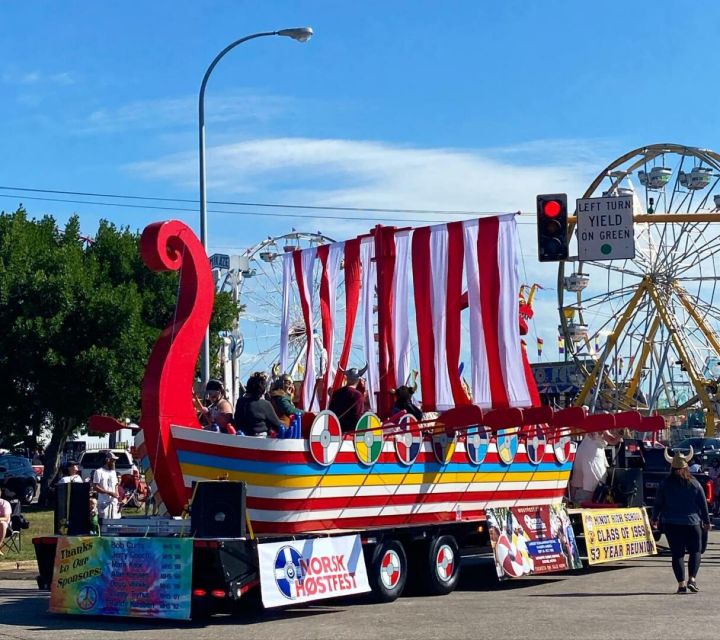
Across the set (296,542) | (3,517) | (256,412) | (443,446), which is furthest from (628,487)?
(3,517)

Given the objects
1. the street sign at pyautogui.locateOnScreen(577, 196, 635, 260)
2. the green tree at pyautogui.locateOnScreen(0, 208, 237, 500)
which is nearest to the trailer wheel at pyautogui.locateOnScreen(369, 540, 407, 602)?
the street sign at pyautogui.locateOnScreen(577, 196, 635, 260)

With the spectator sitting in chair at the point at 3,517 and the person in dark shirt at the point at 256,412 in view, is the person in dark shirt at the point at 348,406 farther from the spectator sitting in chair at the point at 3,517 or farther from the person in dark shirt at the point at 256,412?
the spectator sitting in chair at the point at 3,517

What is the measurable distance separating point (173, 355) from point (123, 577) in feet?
7.92

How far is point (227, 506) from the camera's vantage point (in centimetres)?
1178

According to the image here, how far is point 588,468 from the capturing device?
60.7 feet

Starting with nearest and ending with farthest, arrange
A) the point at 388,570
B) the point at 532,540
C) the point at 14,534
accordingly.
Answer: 1. the point at 388,570
2. the point at 532,540
3. the point at 14,534

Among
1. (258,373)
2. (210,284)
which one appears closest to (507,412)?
(258,373)

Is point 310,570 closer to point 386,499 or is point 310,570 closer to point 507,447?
point 386,499

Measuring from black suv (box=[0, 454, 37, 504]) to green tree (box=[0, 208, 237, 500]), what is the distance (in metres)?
2.46

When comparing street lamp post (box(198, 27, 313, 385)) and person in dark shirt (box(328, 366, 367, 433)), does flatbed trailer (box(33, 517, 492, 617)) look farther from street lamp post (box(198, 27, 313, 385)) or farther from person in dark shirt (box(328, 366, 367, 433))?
Result: street lamp post (box(198, 27, 313, 385))

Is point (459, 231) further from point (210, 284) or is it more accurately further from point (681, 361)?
point (681, 361)

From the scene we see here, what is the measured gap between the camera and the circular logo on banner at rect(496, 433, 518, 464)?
51.4 ft

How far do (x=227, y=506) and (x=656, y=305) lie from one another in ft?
119

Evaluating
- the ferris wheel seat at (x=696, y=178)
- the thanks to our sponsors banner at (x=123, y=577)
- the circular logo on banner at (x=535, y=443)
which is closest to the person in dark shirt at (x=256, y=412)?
the thanks to our sponsors banner at (x=123, y=577)
